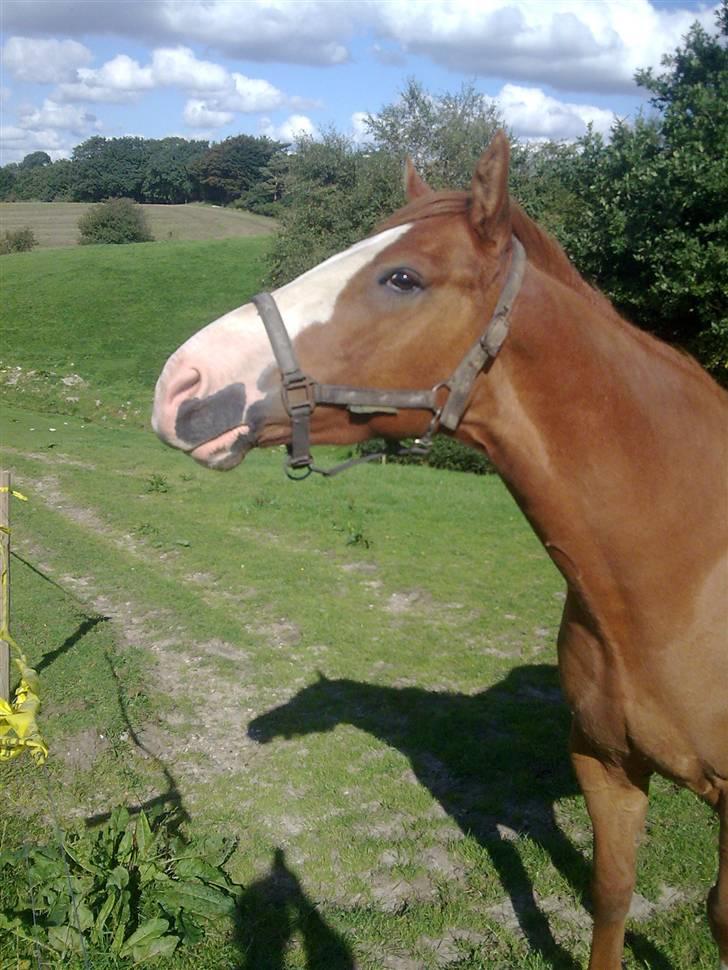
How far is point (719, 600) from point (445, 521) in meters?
8.68

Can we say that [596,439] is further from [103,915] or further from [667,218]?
[667,218]

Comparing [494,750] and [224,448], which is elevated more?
[224,448]

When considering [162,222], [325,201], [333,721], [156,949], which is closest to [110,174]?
[162,222]

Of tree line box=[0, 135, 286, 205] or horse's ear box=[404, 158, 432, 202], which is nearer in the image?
horse's ear box=[404, 158, 432, 202]

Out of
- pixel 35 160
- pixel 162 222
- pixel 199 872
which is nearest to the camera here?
pixel 199 872

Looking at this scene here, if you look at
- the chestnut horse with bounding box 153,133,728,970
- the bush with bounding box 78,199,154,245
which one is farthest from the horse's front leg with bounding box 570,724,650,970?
the bush with bounding box 78,199,154,245

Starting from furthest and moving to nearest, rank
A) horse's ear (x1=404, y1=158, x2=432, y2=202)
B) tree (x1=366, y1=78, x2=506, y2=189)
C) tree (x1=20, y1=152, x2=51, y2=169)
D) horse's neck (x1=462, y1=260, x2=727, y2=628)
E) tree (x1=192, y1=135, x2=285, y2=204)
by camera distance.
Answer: tree (x1=20, y1=152, x2=51, y2=169) → tree (x1=192, y1=135, x2=285, y2=204) → tree (x1=366, y1=78, x2=506, y2=189) → horse's ear (x1=404, y1=158, x2=432, y2=202) → horse's neck (x1=462, y1=260, x2=727, y2=628)

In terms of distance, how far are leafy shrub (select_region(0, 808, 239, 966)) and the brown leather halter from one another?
2.24m

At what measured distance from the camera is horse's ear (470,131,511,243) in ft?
6.05

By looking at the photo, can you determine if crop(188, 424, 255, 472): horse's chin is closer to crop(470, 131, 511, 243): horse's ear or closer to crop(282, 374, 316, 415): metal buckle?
crop(282, 374, 316, 415): metal buckle

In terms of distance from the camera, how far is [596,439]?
2.13m

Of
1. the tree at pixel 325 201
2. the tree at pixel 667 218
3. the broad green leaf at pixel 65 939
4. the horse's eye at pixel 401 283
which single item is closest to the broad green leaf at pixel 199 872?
the broad green leaf at pixel 65 939

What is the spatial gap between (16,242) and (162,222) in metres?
14.7

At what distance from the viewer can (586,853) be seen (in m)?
4.12
